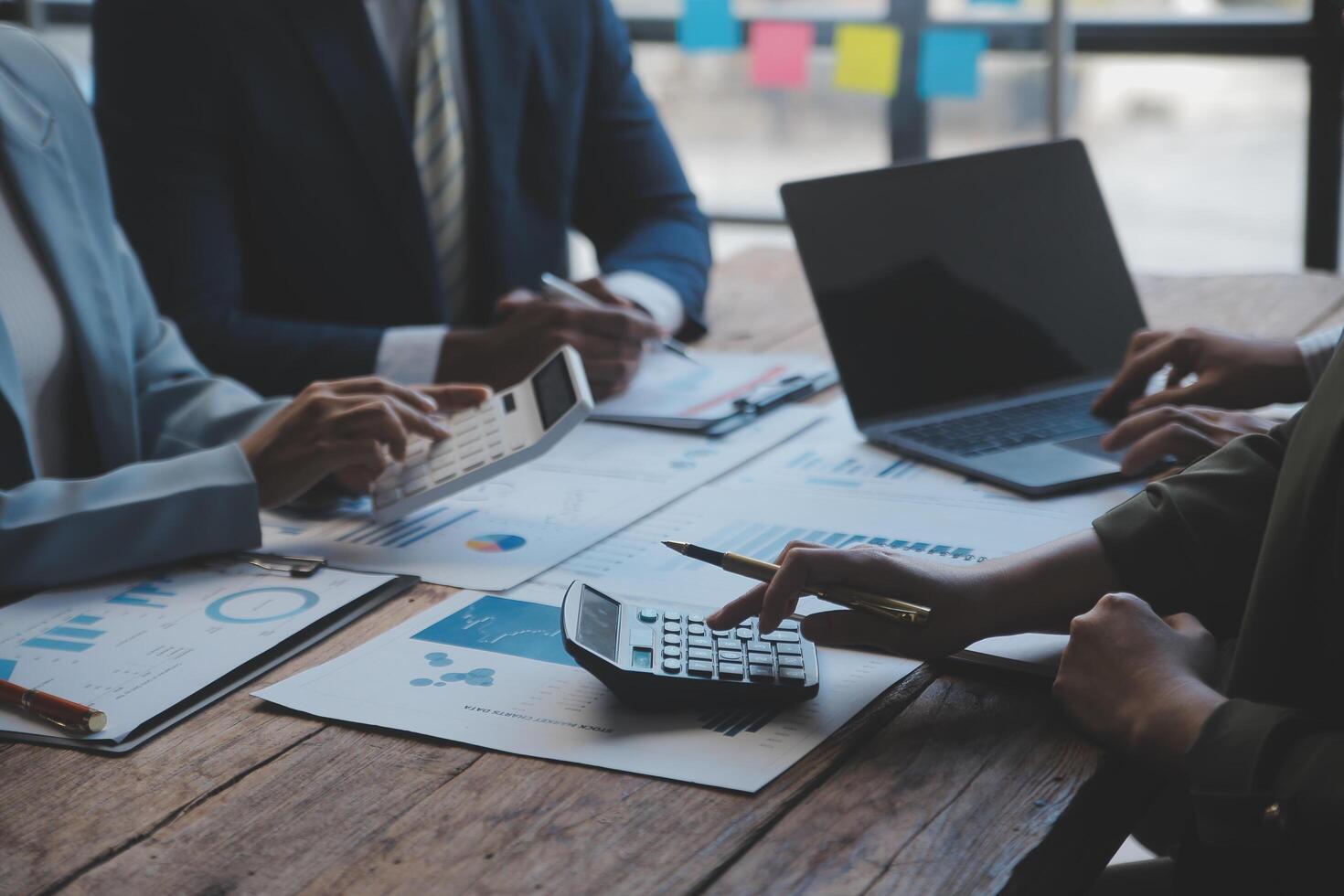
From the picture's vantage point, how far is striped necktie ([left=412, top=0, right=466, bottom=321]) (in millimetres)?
1809

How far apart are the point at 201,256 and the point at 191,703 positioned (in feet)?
3.13

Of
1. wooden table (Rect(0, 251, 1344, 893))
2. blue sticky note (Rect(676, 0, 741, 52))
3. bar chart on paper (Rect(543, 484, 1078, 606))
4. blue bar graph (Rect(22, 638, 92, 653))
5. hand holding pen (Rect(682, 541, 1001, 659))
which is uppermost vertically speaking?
blue sticky note (Rect(676, 0, 741, 52))

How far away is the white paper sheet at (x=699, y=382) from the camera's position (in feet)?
4.82

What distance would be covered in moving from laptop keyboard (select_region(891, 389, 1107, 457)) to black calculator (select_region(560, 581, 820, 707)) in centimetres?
48

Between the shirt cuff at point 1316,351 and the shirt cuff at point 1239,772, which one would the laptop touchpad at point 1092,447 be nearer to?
the shirt cuff at point 1316,351

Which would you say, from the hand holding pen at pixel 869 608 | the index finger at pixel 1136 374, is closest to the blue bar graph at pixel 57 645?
the hand holding pen at pixel 869 608

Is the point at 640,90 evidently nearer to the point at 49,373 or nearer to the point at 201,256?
the point at 201,256

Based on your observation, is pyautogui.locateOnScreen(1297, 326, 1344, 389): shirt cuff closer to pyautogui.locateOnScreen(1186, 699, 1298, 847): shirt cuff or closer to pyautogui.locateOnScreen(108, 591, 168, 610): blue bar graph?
pyautogui.locateOnScreen(1186, 699, 1298, 847): shirt cuff

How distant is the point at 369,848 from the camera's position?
0.70m

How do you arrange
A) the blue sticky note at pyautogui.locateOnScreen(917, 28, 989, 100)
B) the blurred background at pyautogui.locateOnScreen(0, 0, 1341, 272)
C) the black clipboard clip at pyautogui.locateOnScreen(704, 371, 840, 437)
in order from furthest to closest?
1. the blue sticky note at pyautogui.locateOnScreen(917, 28, 989, 100)
2. the blurred background at pyautogui.locateOnScreen(0, 0, 1341, 272)
3. the black clipboard clip at pyautogui.locateOnScreen(704, 371, 840, 437)

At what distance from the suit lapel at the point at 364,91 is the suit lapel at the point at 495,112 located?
5.2 inches

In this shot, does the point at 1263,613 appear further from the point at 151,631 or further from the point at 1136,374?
the point at 151,631

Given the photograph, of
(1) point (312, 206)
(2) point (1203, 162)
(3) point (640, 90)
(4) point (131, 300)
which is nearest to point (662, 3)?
(3) point (640, 90)

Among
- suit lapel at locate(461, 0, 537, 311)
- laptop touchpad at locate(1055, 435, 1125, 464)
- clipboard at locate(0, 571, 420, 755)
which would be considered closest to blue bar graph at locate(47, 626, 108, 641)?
clipboard at locate(0, 571, 420, 755)
